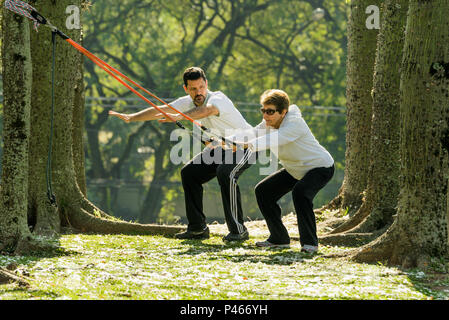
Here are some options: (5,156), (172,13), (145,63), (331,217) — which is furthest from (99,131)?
(5,156)

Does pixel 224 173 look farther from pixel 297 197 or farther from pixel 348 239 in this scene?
pixel 348 239

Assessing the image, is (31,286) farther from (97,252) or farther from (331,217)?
(331,217)

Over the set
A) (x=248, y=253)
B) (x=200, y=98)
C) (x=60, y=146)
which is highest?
(x=200, y=98)

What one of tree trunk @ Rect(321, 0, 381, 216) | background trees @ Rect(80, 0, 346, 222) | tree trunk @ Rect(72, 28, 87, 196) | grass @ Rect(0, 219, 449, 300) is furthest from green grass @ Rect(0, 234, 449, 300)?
background trees @ Rect(80, 0, 346, 222)

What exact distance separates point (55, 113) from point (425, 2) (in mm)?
4768

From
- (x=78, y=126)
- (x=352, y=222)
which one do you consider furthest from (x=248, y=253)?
(x=78, y=126)

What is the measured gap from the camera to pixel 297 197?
8.01m

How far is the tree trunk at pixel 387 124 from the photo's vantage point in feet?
30.0

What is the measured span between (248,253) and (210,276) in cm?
147

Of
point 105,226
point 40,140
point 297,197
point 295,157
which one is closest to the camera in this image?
point 297,197

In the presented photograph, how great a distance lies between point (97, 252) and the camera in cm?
792

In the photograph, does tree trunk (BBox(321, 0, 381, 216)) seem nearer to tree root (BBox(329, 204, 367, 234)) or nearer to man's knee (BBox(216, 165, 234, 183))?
tree root (BBox(329, 204, 367, 234))

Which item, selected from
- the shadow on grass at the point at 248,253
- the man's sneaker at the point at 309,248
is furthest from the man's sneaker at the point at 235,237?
the man's sneaker at the point at 309,248
